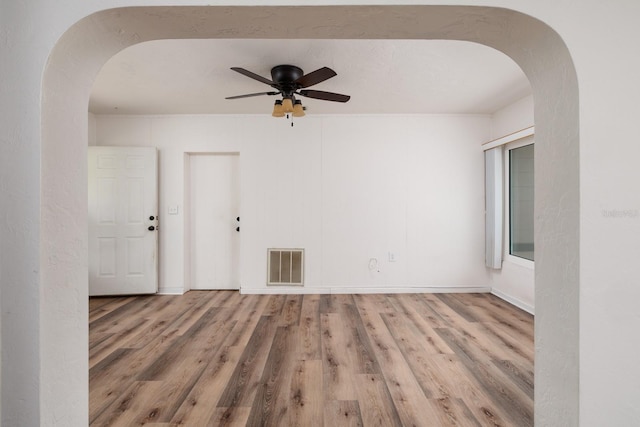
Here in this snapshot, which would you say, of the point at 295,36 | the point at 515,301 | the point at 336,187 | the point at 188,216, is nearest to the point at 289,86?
the point at 295,36

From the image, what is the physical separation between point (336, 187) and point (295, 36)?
300 cm

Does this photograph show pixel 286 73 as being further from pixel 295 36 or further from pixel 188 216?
pixel 188 216

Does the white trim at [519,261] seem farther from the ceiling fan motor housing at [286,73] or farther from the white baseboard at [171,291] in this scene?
the white baseboard at [171,291]

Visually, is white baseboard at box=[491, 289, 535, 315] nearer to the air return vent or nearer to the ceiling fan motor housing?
the air return vent

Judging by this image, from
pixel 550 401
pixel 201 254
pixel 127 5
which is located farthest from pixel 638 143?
pixel 201 254

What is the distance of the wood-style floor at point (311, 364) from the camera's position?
1698mm

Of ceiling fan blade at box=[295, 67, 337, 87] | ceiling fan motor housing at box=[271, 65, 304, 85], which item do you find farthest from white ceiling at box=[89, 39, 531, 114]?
Result: ceiling fan blade at box=[295, 67, 337, 87]

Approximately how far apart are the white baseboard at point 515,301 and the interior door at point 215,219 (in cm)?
348

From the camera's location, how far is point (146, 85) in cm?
302

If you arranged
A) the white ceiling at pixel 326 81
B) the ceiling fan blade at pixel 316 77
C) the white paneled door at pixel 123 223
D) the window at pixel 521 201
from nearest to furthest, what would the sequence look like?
the ceiling fan blade at pixel 316 77
the white ceiling at pixel 326 81
the window at pixel 521 201
the white paneled door at pixel 123 223

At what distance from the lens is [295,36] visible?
107 centimetres

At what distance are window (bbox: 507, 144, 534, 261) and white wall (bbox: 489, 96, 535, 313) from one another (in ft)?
0.36

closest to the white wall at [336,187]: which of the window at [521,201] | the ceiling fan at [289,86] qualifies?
the window at [521,201]

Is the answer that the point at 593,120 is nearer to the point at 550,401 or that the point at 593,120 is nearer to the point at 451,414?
the point at 550,401
